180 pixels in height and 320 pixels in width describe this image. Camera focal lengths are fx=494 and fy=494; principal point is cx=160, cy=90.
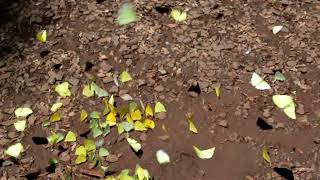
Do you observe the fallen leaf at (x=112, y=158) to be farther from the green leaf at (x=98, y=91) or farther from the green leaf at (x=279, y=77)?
the green leaf at (x=279, y=77)

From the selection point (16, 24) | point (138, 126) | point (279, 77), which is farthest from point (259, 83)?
point (16, 24)

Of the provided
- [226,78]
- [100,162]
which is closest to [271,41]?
[226,78]

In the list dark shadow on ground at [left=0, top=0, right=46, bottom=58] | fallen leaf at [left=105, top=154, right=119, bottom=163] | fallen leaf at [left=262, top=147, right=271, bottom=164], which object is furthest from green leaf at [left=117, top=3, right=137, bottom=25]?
fallen leaf at [left=262, top=147, right=271, bottom=164]

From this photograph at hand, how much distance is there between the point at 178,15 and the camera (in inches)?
149


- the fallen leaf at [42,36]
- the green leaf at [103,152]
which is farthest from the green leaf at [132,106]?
the fallen leaf at [42,36]

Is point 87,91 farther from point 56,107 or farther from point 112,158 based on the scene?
point 112,158

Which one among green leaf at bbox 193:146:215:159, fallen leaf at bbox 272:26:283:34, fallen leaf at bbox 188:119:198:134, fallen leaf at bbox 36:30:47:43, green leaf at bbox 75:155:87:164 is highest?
fallen leaf at bbox 36:30:47:43

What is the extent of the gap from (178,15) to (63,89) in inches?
42.1

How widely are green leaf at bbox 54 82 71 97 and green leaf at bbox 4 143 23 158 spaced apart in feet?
1.48

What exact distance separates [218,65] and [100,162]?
3.57 ft

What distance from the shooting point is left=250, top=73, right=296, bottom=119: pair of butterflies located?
10.6 feet

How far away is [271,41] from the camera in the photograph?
3.64m

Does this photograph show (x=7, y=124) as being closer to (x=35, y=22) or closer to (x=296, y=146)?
(x=35, y=22)

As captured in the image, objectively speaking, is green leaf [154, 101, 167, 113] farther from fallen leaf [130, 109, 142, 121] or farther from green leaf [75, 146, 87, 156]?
green leaf [75, 146, 87, 156]
